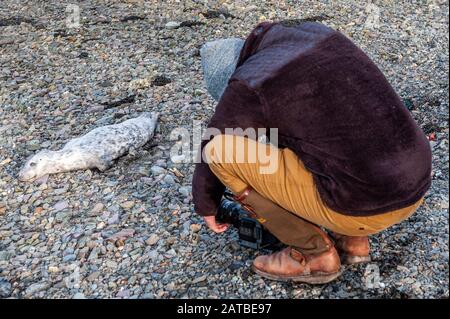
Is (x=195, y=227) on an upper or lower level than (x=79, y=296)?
upper

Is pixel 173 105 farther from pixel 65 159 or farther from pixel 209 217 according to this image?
pixel 209 217

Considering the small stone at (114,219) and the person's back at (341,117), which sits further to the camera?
the small stone at (114,219)

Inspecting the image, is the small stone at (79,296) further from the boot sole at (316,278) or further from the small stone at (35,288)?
the boot sole at (316,278)

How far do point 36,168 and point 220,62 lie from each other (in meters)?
2.68

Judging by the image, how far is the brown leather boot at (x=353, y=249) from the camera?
12.8ft

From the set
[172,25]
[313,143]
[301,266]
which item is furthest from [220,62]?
[172,25]

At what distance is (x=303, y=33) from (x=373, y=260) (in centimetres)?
173

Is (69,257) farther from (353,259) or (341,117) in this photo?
(341,117)

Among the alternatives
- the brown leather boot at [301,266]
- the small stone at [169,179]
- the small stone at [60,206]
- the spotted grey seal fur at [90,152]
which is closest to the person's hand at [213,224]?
the brown leather boot at [301,266]

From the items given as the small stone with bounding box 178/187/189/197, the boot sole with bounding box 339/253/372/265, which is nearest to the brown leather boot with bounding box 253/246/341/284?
the boot sole with bounding box 339/253/372/265

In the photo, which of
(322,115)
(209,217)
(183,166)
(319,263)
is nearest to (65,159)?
(183,166)

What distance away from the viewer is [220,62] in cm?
372

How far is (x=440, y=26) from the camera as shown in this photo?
9.12 m

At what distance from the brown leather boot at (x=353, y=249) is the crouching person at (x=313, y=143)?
0.24m
